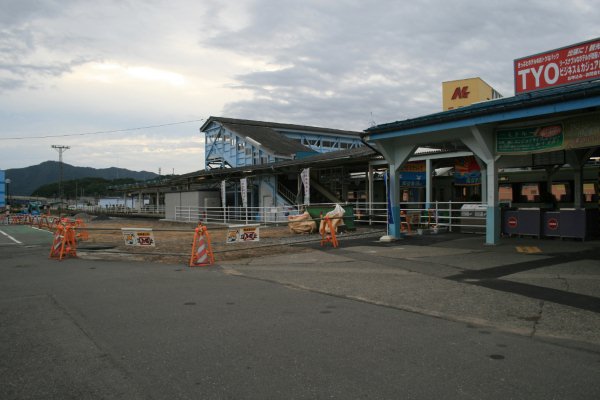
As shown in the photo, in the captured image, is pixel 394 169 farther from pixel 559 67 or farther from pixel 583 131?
pixel 583 131

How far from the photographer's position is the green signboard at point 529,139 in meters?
12.8

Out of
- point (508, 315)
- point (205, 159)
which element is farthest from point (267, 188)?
point (508, 315)

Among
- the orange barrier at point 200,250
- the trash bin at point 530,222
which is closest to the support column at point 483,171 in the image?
the trash bin at point 530,222

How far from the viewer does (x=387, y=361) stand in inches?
183

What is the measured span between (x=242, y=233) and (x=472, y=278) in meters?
8.34

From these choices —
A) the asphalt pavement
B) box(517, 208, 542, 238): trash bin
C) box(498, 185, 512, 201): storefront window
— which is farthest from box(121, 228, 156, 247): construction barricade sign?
box(498, 185, 512, 201): storefront window

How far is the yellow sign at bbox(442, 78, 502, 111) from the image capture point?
3966 cm

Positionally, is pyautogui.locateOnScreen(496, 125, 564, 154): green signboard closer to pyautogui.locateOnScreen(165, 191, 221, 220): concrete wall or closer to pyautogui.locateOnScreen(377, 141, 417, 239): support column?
pyautogui.locateOnScreen(377, 141, 417, 239): support column

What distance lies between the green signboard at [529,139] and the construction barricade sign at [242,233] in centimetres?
837

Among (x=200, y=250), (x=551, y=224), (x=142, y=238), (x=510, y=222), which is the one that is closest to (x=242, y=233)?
(x=200, y=250)

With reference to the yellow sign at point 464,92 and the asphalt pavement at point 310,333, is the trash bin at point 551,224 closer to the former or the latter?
the asphalt pavement at point 310,333

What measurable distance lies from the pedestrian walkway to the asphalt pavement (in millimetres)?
43

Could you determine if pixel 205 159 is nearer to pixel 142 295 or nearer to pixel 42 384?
pixel 142 295

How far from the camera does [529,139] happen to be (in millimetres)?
13492
